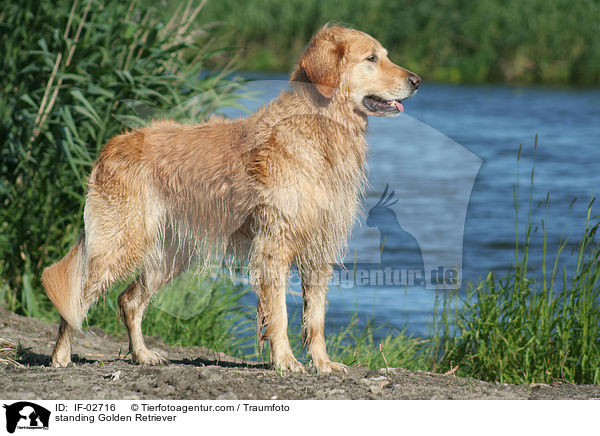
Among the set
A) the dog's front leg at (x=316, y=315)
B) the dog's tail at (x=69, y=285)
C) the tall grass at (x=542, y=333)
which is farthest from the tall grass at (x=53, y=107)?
the tall grass at (x=542, y=333)

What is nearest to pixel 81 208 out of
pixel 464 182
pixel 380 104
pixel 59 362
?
pixel 59 362

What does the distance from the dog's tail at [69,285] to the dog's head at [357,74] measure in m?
1.85

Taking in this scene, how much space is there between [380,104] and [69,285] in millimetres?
2241

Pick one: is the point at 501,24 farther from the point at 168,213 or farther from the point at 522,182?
the point at 168,213

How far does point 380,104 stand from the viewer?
448cm

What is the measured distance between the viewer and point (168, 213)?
487 cm

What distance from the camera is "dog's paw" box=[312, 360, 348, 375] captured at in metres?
4.47

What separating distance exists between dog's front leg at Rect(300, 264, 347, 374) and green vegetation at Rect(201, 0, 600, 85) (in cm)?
1489

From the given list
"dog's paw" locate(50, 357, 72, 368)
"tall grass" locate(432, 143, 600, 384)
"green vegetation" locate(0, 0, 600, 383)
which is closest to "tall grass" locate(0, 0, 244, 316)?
"green vegetation" locate(0, 0, 600, 383)

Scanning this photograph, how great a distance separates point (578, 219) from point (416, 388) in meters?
7.92

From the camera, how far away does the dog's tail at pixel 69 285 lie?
477 cm
